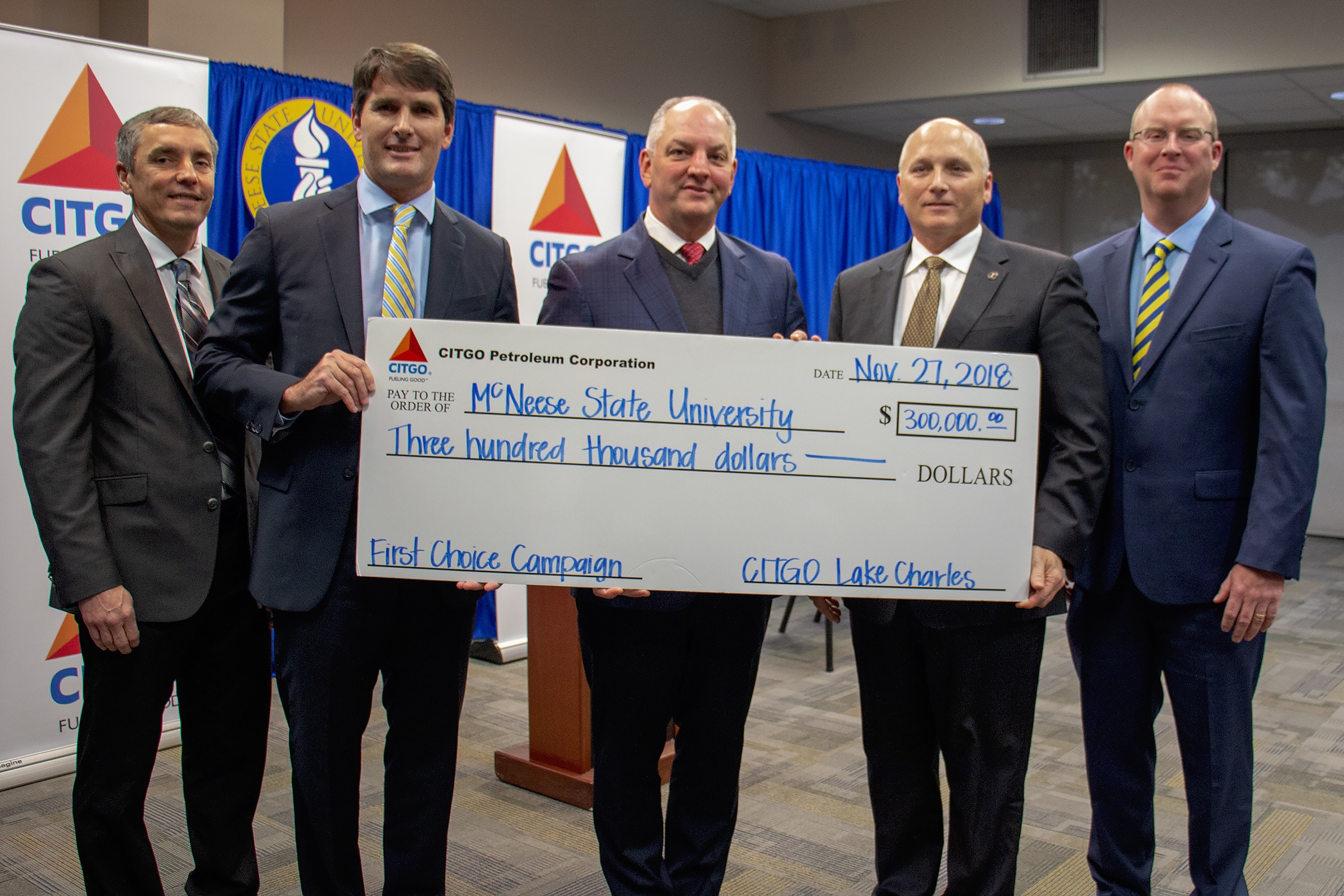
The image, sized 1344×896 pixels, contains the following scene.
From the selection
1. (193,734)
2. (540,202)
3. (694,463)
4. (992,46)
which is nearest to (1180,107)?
(694,463)

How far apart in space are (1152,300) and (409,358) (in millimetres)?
1479

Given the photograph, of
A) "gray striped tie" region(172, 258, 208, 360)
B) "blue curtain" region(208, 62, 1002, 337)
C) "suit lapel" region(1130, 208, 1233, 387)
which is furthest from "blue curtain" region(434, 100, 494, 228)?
"suit lapel" region(1130, 208, 1233, 387)

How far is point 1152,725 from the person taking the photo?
219cm

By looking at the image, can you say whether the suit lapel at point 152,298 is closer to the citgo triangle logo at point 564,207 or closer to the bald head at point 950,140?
the bald head at point 950,140

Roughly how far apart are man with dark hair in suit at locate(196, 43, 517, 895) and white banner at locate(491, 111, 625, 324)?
2.53 meters

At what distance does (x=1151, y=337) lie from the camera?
2.14 m

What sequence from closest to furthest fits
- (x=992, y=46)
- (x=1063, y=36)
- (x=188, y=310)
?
(x=188, y=310) < (x=1063, y=36) < (x=992, y=46)

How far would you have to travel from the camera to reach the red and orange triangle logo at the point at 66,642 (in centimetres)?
336

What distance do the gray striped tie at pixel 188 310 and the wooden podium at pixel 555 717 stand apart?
4.33 feet

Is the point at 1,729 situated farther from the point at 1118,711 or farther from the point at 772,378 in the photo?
the point at 1118,711

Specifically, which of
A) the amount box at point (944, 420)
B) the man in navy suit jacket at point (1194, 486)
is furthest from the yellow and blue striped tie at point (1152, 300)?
the amount box at point (944, 420)

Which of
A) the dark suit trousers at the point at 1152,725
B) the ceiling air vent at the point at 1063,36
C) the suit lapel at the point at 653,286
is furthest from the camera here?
the ceiling air vent at the point at 1063,36

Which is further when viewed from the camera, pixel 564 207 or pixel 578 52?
pixel 578 52

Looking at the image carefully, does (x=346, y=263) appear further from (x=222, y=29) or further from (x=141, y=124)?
(x=222, y=29)
